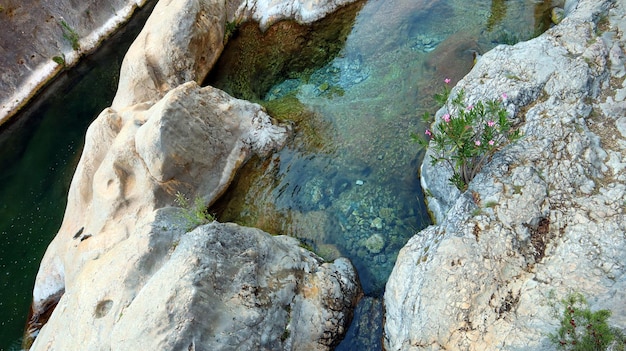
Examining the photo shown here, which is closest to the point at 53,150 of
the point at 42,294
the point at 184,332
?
the point at 42,294

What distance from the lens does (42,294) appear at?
10188 millimetres

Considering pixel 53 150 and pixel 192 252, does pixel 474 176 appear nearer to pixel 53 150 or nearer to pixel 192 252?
pixel 192 252

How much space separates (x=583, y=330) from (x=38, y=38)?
2498 centimetres

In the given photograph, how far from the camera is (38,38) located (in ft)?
66.0

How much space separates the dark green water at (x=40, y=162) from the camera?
36.5 feet

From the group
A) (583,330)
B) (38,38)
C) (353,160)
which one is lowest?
(353,160)

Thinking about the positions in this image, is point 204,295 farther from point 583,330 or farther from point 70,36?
point 70,36

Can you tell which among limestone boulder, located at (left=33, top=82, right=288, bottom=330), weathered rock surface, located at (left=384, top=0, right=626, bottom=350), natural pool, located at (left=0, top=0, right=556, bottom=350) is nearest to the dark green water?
natural pool, located at (left=0, top=0, right=556, bottom=350)

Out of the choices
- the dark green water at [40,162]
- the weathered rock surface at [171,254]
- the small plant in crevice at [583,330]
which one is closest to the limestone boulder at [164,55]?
the weathered rock surface at [171,254]

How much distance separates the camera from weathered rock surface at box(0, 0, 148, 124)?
755 inches

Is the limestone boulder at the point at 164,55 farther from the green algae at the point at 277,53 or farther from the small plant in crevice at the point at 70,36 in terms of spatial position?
the small plant in crevice at the point at 70,36

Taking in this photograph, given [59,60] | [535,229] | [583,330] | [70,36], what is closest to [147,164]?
[535,229]

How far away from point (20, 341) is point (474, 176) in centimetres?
1131

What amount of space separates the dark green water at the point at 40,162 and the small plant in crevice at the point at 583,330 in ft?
38.3
